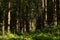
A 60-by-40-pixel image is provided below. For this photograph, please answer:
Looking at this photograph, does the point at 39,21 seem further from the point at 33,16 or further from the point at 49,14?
the point at 33,16

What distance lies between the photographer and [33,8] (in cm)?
2798

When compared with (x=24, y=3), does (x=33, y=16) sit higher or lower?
lower

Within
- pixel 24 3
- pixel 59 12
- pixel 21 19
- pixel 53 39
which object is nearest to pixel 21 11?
pixel 21 19

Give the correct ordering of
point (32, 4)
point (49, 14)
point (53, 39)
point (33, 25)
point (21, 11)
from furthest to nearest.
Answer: point (49, 14) → point (21, 11) → point (32, 4) → point (33, 25) → point (53, 39)

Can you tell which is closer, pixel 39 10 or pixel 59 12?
pixel 39 10

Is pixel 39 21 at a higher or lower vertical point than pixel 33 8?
lower

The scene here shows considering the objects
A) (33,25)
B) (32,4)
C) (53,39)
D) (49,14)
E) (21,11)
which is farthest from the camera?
(49,14)

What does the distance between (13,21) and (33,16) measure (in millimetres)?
9550

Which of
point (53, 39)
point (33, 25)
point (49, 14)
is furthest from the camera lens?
point (49, 14)

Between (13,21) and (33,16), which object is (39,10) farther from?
(13,21)

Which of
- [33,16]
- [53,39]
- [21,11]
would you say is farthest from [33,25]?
[53,39]

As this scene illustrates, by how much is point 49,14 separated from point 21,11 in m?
6.05

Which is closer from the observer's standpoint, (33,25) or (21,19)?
(33,25)

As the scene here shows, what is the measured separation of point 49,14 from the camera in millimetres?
33281
